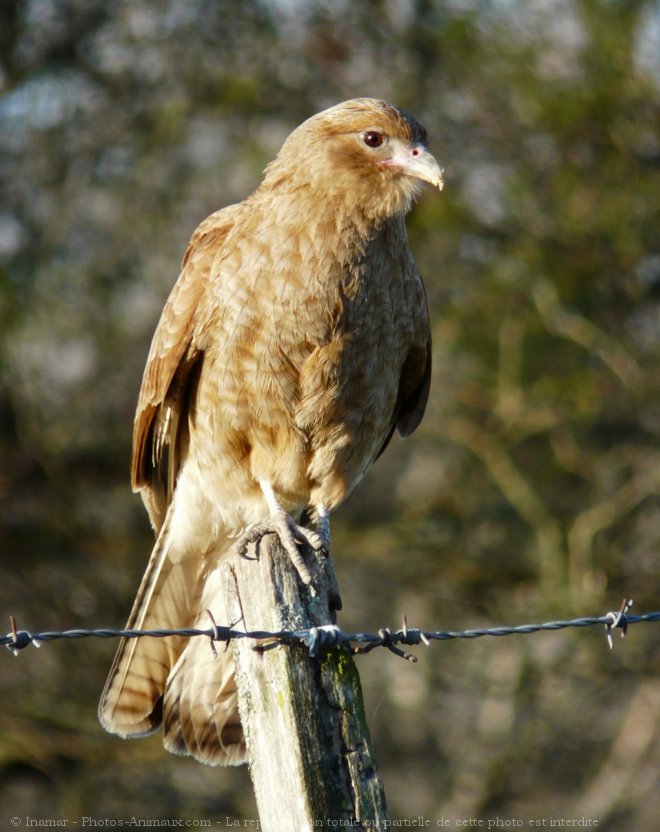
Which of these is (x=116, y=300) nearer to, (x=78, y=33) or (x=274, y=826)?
(x=78, y=33)

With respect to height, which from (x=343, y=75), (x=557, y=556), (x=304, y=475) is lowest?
(x=304, y=475)

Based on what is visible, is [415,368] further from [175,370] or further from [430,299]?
[430,299]

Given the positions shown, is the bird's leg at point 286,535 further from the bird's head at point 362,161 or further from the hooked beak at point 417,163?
the hooked beak at point 417,163

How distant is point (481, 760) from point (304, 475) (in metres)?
5.48

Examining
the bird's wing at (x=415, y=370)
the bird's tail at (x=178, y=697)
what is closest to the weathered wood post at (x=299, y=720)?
the bird's tail at (x=178, y=697)

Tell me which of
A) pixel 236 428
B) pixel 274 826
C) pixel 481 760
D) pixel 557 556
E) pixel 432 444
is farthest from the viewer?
pixel 432 444

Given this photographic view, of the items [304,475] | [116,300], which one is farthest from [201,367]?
[116,300]

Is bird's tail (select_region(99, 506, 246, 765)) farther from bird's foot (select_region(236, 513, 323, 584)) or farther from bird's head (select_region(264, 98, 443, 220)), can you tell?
bird's head (select_region(264, 98, 443, 220))

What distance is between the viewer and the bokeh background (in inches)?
336

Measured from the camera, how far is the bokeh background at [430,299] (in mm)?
8531

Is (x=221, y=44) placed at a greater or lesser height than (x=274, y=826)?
greater

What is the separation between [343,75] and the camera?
8.91 meters

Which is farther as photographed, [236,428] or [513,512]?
[513,512]

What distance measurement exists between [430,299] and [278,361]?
533cm
